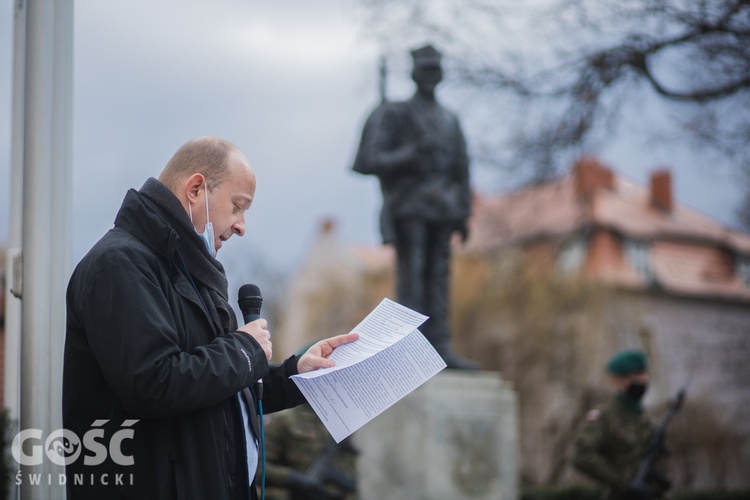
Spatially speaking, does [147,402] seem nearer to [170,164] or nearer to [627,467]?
[170,164]

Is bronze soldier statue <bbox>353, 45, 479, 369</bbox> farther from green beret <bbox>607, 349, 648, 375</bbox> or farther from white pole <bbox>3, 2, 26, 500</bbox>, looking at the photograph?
white pole <bbox>3, 2, 26, 500</bbox>

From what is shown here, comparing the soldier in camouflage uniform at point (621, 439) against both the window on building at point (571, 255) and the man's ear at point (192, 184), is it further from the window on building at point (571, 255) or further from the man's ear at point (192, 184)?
the man's ear at point (192, 184)

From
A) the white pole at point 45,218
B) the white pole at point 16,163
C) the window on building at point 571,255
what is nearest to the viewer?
the white pole at point 45,218

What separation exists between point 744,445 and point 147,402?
65.4ft

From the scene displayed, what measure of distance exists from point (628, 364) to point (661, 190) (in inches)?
1334

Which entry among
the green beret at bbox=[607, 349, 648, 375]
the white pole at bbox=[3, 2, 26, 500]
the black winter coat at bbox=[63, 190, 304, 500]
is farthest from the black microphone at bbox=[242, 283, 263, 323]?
the green beret at bbox=[607, 349, 648, 375]

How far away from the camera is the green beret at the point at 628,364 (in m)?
7.35

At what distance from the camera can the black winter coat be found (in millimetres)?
2490

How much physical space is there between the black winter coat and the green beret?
16.5 feet

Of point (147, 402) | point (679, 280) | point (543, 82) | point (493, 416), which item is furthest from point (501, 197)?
point (679, 280)

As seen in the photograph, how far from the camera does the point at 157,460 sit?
2.60 metres

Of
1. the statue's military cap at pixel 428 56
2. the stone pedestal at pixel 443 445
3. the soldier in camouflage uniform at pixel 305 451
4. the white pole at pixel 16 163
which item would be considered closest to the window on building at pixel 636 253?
the statue's military cap at pixel 428 56

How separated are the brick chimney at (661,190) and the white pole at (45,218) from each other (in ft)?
124

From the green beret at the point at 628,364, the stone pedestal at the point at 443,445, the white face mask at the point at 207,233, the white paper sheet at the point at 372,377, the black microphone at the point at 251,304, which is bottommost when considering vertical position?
the stone pedestal at the point at 443,445
